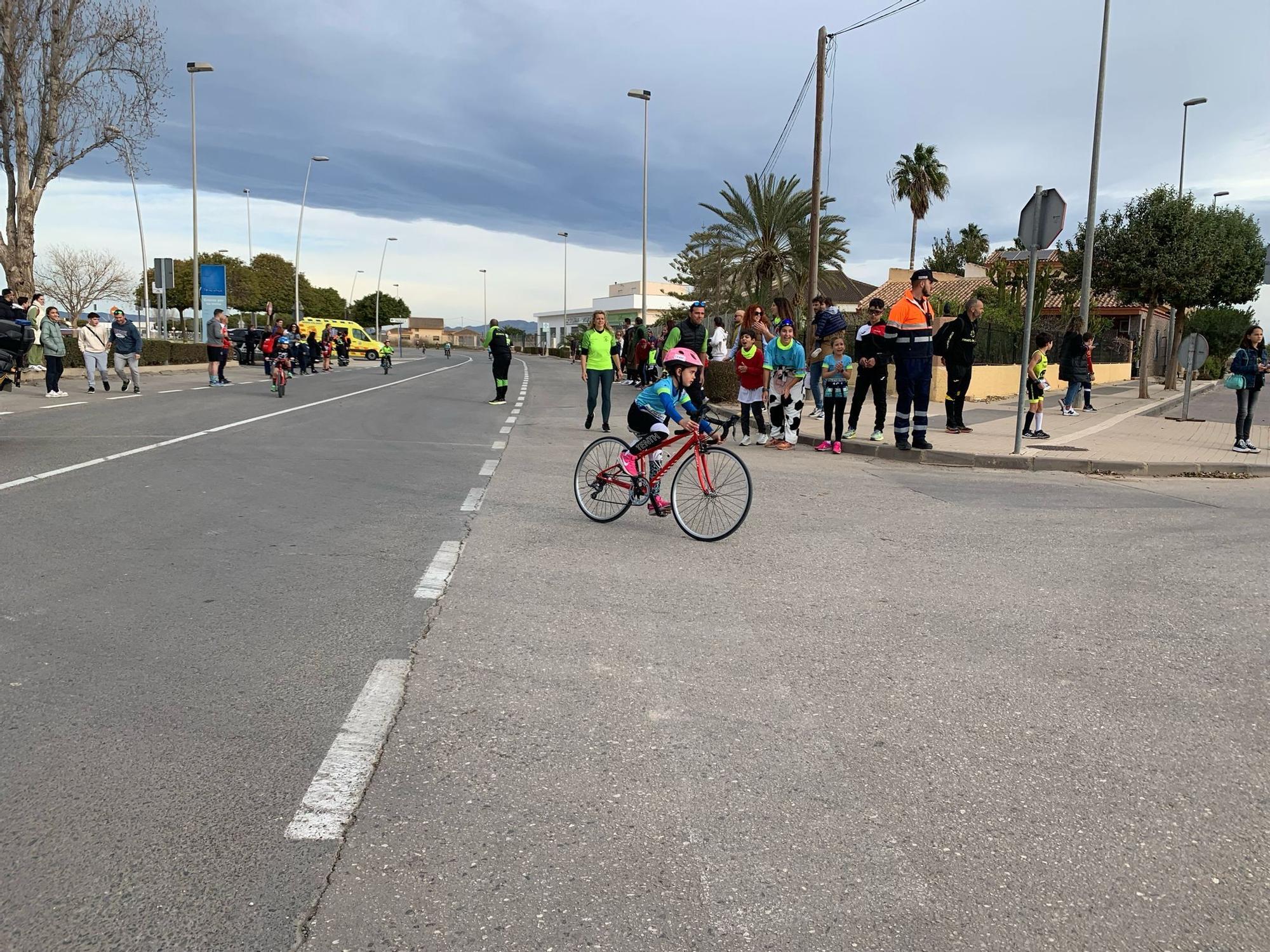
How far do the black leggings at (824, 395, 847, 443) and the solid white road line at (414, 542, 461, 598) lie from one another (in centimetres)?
769

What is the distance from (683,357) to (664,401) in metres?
0.35

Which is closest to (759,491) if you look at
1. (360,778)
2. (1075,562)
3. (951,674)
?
(1075,562)

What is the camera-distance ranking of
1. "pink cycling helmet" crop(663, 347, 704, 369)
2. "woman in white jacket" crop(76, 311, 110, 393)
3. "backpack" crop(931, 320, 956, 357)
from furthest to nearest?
"woman in white jacket" crop(76, 311, 110, 393) < "backpack" crop(931, 320, 956, 357) < "pink cycling helmet" crop(663, 347, 704, 369)

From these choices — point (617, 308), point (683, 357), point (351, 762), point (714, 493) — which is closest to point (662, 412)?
point (683, 357)

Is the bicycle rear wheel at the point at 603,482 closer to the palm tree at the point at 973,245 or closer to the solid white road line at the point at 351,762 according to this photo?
the solid white road line at the point at 351,762

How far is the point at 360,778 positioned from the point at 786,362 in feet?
34.3

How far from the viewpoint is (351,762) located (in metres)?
3.28

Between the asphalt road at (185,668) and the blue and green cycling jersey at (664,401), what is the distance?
5.51ft

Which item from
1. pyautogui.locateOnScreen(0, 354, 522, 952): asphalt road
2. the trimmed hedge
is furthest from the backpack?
the trimmed hedge

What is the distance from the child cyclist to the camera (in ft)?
23.2

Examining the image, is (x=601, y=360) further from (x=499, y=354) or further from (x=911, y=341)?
(x=499, y=354)

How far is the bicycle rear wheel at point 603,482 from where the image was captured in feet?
24.8

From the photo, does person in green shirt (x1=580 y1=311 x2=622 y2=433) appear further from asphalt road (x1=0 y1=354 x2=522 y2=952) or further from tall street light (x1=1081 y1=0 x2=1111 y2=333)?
tall street light (x1=1081 y1=0 x2=1111 y2=333)

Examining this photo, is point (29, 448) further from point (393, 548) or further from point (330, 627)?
point (330, 627)
